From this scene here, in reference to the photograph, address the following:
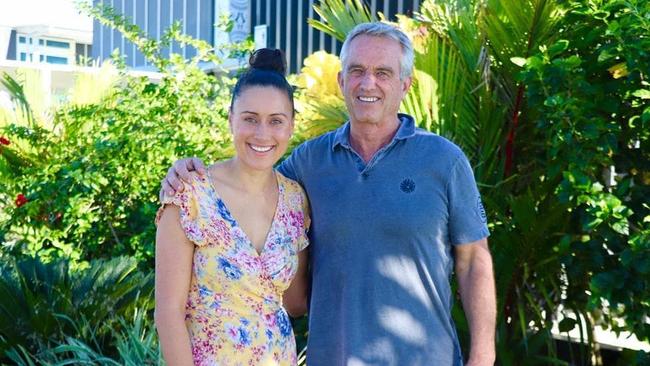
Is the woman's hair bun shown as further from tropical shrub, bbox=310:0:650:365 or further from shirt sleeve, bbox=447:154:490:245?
tropical shrub, bbox=310:0:650:365

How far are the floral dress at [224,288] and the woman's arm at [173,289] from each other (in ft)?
0.12

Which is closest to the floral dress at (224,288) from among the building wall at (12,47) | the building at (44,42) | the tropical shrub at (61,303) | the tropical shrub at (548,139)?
the tropical shrub at (548,139)

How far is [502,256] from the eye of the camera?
517 centimetres

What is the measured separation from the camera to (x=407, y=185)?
3.29m

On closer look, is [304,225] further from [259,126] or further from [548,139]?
[548,139]

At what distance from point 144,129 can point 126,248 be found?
809 mm

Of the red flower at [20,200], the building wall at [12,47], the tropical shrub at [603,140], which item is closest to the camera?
the tropical shrub at [603,140]

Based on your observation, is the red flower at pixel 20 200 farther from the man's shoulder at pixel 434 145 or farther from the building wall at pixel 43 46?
the building wall at pixel 43 46

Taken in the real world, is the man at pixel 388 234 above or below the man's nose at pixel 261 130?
below

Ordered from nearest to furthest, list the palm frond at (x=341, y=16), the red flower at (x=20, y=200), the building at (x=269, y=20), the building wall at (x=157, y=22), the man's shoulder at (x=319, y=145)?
1. the man's shoulder at (x=319, y=145)
2. the palm frond at (x=341, y=16)
3. the red flower at (x=20, y=200)
4. the building at (x=269, y=20)
5. the building wall at (x=157, y=22)

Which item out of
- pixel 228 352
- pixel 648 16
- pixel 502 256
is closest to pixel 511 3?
pixel 648 16

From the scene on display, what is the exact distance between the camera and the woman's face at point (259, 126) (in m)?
3.18

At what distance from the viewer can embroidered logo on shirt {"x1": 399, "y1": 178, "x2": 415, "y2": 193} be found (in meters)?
3.29

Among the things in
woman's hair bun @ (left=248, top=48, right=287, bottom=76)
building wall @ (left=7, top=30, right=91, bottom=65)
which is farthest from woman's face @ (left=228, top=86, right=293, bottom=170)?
building wall @ (left=7, top=30, right=91, bottom=65)
